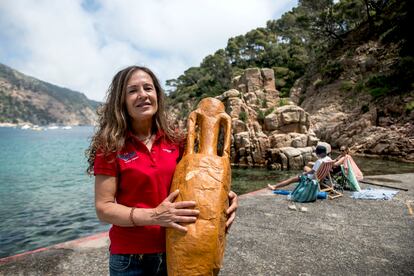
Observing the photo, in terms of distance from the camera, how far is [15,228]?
11.1m

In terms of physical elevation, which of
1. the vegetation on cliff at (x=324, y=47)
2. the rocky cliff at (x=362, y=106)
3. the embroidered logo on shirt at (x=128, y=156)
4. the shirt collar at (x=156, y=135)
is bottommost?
the embroidered logo on shirt at (x=128, y=156)

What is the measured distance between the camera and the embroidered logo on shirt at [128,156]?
5.84 feet

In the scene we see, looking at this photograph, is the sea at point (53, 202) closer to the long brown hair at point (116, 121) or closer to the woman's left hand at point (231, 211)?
the long brown hair at point (116, 121)

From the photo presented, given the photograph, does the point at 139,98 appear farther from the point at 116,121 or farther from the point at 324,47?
the point at 324,47

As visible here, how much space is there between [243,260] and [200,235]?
121 inches

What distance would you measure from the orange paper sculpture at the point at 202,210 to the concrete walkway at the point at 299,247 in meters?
2.63

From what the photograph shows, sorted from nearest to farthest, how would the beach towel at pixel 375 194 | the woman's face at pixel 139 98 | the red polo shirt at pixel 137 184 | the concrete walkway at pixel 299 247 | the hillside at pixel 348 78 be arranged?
the red polo shirt at pixel 137 184 → the woman's face at pixel 139 98 → the concrete walkway at pixel 299 247 → the beach towel at pixel 375 194 → the hillside at pixel 348 78

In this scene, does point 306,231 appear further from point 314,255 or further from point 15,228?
point 15,228

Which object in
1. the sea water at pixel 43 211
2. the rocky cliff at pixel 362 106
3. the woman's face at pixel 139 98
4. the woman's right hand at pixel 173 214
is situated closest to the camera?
the woman's right hand at pixel 173 214

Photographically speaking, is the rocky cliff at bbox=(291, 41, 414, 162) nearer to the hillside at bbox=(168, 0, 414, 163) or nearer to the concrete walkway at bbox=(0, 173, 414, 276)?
the hillside at bbox=(168, 0, 414, 163)

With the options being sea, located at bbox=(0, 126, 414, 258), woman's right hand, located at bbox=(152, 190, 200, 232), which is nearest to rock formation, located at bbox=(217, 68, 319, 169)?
sea, located at bbox=(0, 126, 414, 258)

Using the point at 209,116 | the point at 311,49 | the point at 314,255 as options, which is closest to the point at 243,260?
the point at 314,255

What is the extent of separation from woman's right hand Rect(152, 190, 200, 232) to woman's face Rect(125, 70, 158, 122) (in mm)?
544

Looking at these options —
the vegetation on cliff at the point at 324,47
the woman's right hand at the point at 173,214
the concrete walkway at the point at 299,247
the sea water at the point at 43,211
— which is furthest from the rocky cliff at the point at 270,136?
the woman's right hand at the point at 173,214
